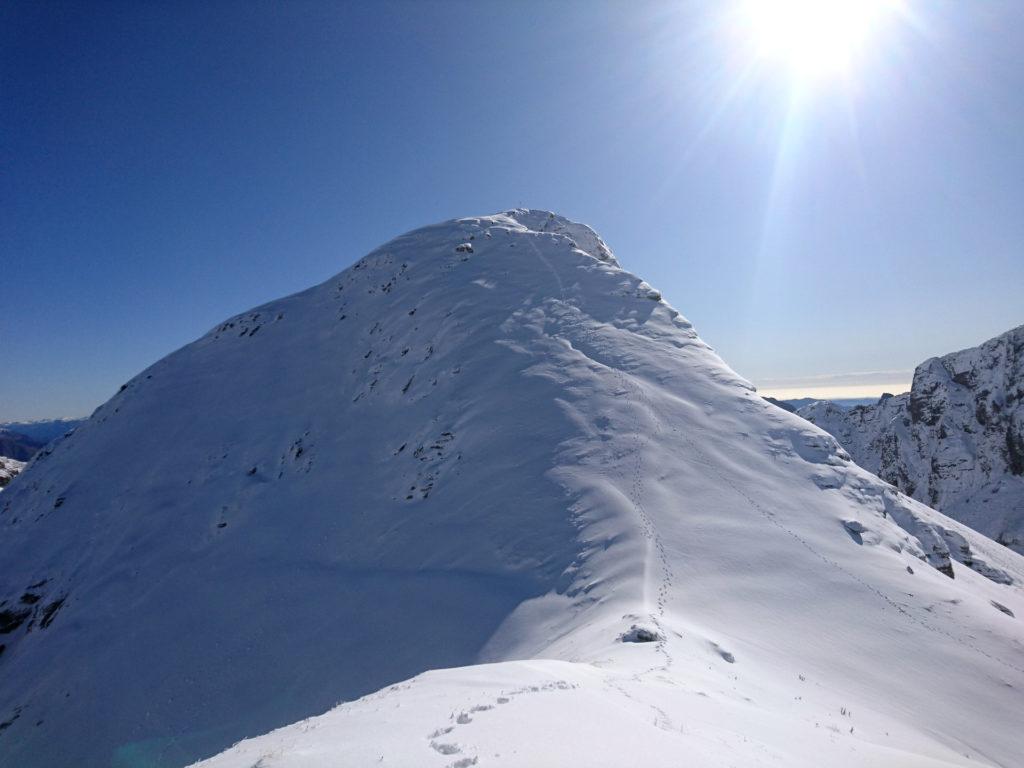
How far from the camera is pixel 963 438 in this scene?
117 m

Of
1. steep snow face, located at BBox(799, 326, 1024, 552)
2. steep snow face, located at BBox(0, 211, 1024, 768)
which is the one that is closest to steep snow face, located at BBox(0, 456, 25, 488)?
steep snow face, located at BBox(0, 211, 1024, 768)

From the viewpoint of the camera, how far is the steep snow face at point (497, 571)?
28.4 feet

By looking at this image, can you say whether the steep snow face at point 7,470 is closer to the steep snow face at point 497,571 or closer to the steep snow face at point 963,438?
the steep snow face at point 497,571

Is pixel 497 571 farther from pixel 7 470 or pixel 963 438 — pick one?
pixel 963 438

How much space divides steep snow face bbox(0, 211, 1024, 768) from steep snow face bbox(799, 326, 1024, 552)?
290 ft

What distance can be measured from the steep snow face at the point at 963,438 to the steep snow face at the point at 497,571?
88244 mm

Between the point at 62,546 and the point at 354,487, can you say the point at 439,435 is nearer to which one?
the point at 354,487

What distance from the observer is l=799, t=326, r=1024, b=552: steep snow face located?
10519 centimetres

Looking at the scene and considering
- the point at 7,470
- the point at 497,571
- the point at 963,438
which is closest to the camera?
the point at 497,571

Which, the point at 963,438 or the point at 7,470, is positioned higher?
the point at 963,438

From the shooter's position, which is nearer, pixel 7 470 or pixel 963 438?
pixel 7 470

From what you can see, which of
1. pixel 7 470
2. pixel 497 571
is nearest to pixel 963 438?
pixel 497 571

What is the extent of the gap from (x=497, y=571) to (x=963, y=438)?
14545 centimetres

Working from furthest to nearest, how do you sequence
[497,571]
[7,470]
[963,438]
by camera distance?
[963,438], [7,470], [497,571]
